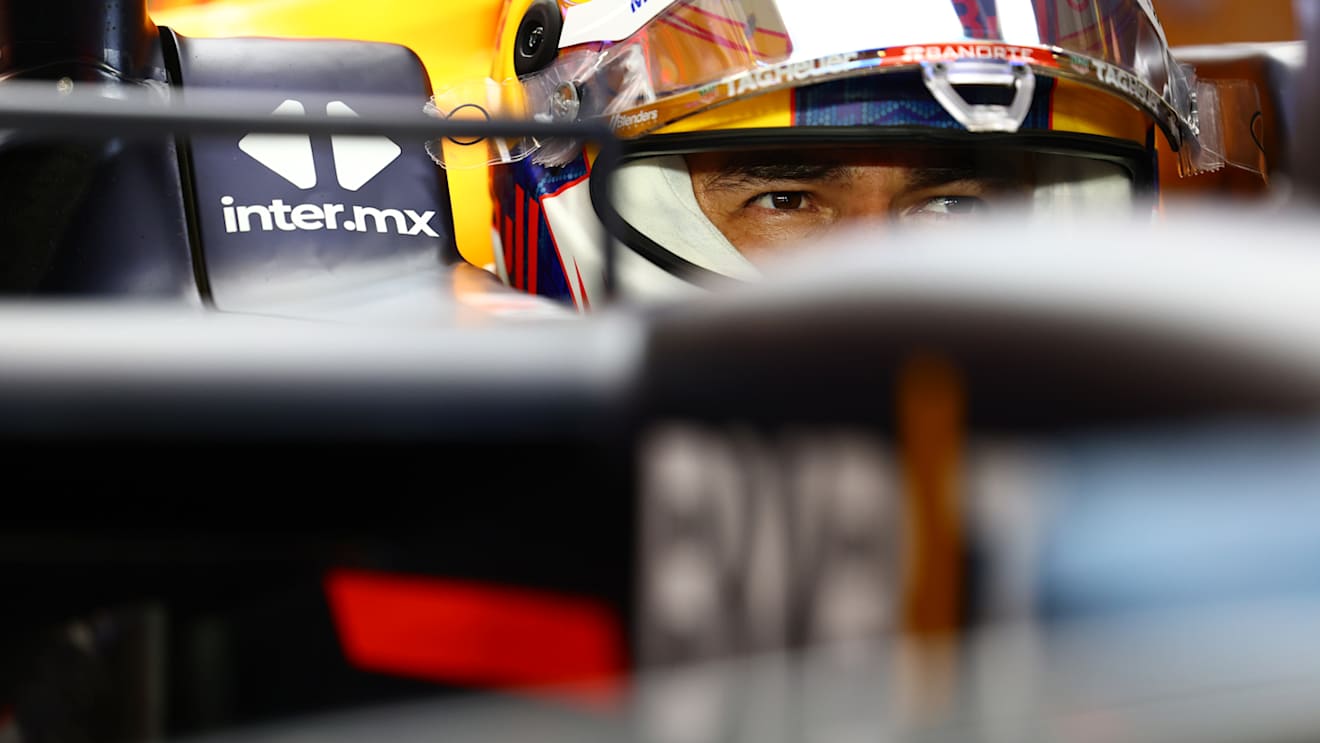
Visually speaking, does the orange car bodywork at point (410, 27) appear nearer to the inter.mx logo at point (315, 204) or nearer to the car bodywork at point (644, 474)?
the inter.mx logo at point (315, 204)

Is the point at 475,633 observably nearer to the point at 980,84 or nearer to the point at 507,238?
the point at 980,84

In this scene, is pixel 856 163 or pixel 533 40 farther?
pixel 533 40

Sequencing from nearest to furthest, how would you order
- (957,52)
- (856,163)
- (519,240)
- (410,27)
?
(957,52)
(856,163)
(519,240)
(410,27)

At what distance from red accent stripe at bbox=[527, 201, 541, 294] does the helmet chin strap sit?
0.31ft

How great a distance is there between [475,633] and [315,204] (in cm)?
95

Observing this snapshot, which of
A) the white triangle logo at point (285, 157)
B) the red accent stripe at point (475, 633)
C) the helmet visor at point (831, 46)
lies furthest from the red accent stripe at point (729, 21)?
the red accent stripe at point (475, 633)

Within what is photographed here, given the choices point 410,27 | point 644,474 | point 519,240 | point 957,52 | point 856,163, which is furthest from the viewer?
point 410,27

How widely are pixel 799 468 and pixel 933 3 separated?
3.17ft

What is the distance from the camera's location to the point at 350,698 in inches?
15.8

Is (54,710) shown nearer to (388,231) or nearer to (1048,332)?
(1048,332)

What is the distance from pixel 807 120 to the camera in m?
1.23

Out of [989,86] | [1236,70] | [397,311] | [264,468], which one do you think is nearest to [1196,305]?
[264,468]

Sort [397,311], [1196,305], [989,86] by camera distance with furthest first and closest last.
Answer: [989,86], [397,311], [1196,305]

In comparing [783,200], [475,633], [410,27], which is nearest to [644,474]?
[475,633]
